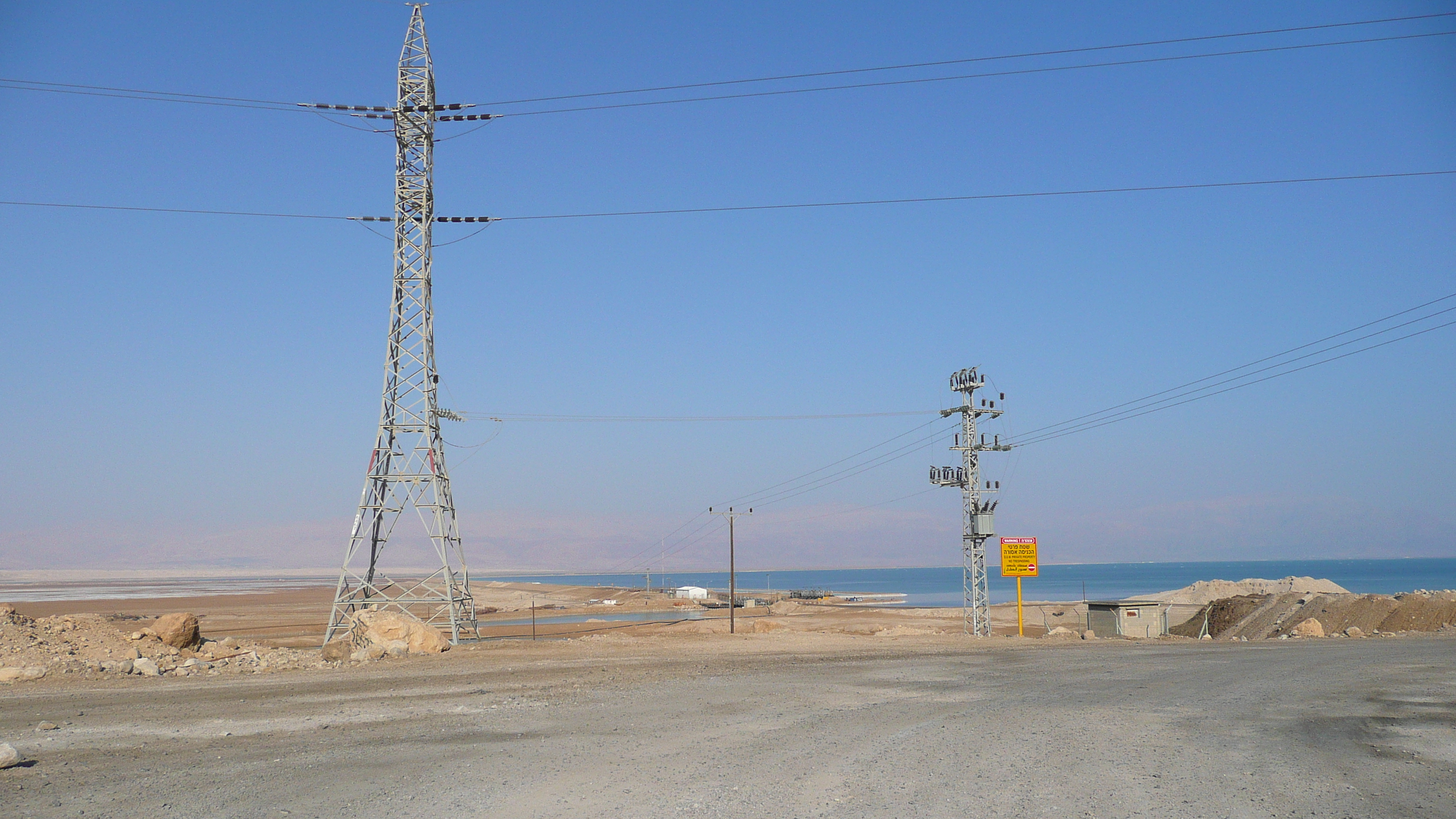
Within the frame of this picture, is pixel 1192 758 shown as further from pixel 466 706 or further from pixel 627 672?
pixel 627 672

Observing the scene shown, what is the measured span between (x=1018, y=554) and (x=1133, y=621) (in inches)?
235

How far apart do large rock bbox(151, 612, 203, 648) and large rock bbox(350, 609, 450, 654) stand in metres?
4.61

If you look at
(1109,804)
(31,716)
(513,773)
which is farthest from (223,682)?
(1109,804)

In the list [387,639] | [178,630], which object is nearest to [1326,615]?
[387,639]

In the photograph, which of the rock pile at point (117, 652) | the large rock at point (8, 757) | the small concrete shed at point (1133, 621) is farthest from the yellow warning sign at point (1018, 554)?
the large rock at point (8, 757)

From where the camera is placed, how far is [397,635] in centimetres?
2970

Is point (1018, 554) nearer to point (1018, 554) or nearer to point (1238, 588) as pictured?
point (1018, 554)

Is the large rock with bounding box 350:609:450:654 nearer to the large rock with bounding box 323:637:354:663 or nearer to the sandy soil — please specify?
the large rock with bounding box 323:637:354:663

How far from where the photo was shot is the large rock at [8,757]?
11.5 m

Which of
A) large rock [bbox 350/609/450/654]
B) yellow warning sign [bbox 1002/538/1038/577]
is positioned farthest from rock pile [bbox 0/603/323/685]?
yellow warning sign [bbox 1002/538/1038/577]

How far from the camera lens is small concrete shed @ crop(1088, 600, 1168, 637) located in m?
42.1

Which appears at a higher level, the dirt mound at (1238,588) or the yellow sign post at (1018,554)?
the yellow sign post at (1018,554)

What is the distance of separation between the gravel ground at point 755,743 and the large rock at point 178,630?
699 centimetres

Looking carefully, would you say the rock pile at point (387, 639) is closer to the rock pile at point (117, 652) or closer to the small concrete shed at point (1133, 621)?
the rock pile at point (117, 652)
